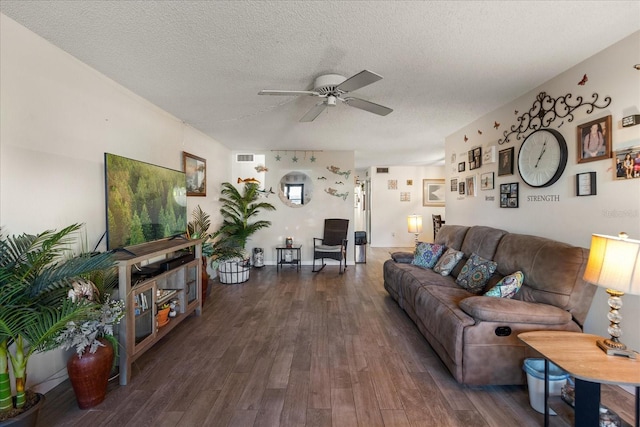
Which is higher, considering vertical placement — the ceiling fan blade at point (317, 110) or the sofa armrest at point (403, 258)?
the ceiling fan blade at point (317, 110)

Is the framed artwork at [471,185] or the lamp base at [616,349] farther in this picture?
the framed artwork at [471,185]

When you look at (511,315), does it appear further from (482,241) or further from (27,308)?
(27,308)

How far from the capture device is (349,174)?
20.0ft

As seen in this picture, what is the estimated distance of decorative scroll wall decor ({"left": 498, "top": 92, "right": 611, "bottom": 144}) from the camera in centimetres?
226

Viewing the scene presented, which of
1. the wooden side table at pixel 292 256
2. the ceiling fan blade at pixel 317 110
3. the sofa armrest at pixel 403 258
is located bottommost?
the wooden side table at pixel 292 256

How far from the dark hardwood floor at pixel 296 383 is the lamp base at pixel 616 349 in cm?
59

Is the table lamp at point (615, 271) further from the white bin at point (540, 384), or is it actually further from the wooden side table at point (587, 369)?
the white bin at point (540, 384)

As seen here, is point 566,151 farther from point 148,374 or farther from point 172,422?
point 148,374

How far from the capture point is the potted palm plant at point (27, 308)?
145cm

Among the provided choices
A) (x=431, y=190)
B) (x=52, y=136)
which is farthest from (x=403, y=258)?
(x=431, y=190)

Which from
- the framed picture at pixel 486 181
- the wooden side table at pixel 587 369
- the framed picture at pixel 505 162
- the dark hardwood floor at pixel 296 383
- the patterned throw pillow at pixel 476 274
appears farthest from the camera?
the framed picture at pixel 486 181

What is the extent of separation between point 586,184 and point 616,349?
1.29m

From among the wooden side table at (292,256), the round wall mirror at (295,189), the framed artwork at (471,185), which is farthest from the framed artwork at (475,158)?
the wooden side table at (292,256)

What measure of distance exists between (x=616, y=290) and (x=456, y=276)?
182cm
